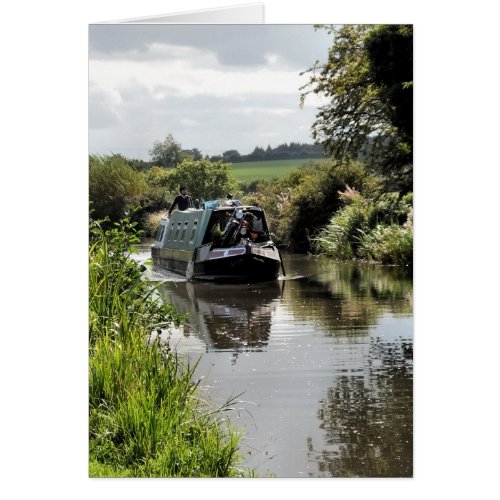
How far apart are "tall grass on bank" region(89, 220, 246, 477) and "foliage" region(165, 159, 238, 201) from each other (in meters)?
0.57

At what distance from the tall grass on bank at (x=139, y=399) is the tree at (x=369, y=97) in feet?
5.51

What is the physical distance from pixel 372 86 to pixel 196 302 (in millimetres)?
2117

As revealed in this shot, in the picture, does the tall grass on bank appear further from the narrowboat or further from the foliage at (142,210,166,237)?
the narrowboat

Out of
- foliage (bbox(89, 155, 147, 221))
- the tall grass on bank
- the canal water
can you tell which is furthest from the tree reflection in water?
foliage (bbox(89, 155, 147, 221))

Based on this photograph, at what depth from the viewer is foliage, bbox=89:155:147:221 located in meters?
6.41

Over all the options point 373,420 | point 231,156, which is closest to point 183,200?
point 231,156

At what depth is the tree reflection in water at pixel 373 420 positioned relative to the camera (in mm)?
5953

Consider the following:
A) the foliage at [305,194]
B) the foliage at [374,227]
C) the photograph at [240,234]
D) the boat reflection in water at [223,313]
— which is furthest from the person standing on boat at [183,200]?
the foliage at [374,227]

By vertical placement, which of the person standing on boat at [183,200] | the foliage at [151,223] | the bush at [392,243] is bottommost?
the bush at [392,243]

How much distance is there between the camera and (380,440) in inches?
239

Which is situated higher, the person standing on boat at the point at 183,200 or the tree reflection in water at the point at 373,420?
the person standing on boat at the point at 183,200

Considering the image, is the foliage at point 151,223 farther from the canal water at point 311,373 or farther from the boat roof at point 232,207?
the boat roof at point 232,207
